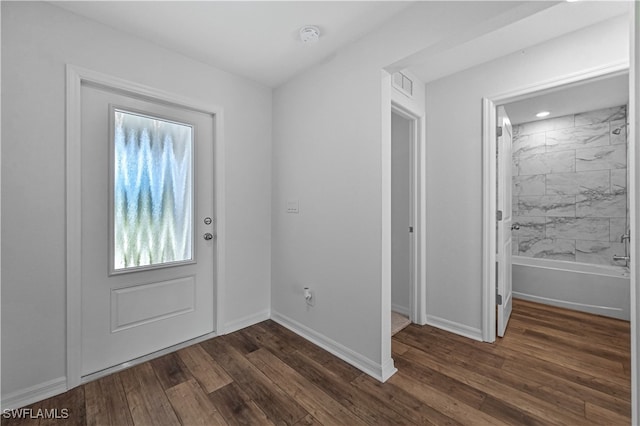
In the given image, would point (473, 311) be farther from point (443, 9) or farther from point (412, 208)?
point (443, 9)

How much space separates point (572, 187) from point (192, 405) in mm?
4873

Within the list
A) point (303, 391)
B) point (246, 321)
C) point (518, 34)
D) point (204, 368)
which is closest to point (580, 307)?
point (518, 34)

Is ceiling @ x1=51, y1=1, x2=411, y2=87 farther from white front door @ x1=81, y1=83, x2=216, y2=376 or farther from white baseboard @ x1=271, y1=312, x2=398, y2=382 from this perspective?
white baseboard @ x1=271, y1=312, x2=398, y2=382

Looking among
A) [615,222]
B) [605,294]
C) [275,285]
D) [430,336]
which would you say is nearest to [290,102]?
[275,285]

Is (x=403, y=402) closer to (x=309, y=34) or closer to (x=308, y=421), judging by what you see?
(x=308, y=421)

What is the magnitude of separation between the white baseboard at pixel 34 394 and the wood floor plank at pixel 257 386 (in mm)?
888

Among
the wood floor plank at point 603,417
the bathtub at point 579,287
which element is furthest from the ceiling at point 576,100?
the wood floor plank at point 603,417

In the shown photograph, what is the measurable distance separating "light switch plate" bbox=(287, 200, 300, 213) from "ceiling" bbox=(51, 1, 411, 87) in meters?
1.24

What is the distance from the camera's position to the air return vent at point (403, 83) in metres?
2.40

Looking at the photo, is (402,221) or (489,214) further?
(402,221)

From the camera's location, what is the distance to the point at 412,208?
A: 284 cm

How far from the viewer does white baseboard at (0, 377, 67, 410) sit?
5.28 feet

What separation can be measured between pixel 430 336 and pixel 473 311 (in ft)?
1.47

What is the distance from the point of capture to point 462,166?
257cm
